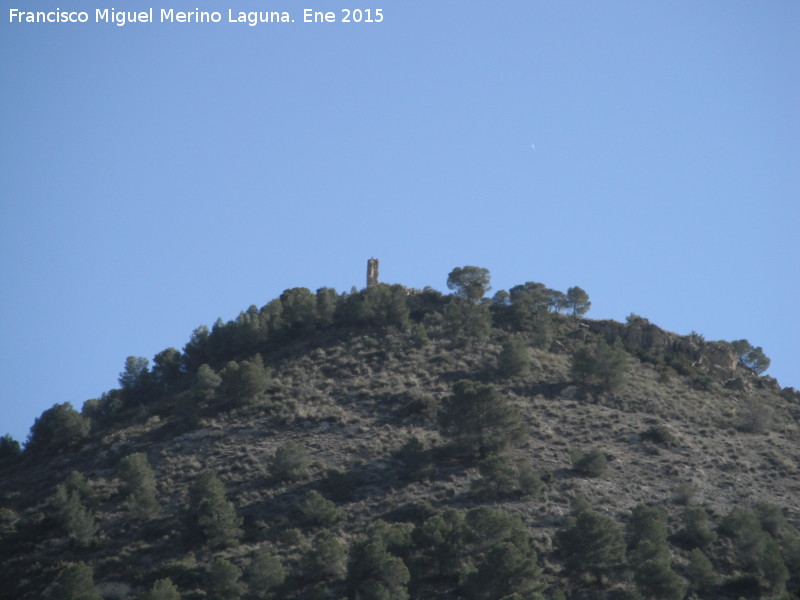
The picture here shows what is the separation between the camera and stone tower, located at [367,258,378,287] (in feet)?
300

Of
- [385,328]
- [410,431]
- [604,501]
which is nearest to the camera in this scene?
[604,501]

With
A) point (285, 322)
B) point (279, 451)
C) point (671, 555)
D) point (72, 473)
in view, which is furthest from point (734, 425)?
point (72, 473)

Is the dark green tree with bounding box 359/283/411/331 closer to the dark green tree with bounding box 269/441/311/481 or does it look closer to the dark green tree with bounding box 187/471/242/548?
the dark green tree with bounding box 269/441/311/481

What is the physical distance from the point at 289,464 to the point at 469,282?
117ft

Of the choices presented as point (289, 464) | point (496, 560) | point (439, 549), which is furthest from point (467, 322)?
point (496, 560)

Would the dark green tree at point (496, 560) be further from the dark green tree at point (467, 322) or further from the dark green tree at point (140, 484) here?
the dark green tree at point (467, 322)

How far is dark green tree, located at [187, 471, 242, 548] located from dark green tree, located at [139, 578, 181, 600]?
4348mm

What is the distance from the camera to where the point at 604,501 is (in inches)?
2025

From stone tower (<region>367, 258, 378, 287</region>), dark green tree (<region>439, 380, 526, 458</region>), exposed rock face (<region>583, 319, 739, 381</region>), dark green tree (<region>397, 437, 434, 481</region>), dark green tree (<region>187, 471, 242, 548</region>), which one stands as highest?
stone tower (<region>367, 258, 378, 287</region>)

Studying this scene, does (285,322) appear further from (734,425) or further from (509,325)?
(734,425)

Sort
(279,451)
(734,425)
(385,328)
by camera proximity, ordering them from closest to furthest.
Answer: (279,451)
(734,425)
(385,328)

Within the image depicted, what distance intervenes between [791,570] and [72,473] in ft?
111

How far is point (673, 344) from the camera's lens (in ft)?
262

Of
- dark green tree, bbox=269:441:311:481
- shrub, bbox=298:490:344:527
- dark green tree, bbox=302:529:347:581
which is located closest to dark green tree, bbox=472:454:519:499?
shrub, bbox=298:490:344:527
